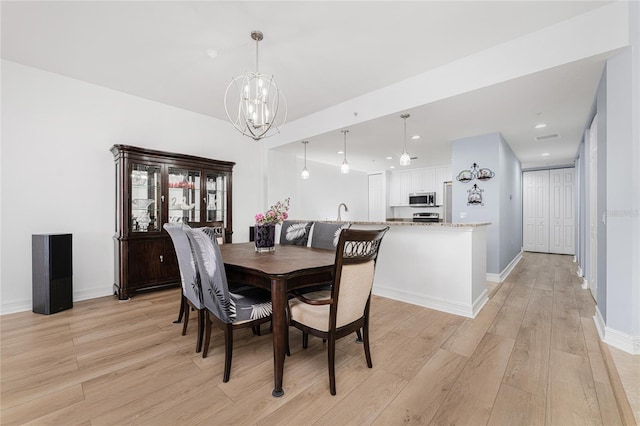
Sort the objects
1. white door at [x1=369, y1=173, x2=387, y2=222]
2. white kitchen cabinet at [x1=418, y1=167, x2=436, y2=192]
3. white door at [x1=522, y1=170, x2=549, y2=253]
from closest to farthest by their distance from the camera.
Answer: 1. white door at [x1=522, y1=170, x2=549, y2=253]
2. white kitchen cabinet at [x1=418, y1=167, x2=436, y2=192]
3. white door at [x1=369, y1=173, x2=387, y2=222]

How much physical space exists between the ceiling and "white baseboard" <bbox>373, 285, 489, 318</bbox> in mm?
2290

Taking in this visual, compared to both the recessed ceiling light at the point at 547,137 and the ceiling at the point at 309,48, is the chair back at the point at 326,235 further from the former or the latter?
the recessed ceiling light at the point at 547,137

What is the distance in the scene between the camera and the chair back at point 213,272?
1.69 m

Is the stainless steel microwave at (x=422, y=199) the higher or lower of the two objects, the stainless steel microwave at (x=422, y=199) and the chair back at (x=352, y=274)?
the higher

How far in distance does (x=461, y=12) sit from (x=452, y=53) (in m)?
0.59

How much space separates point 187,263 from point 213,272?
502mm

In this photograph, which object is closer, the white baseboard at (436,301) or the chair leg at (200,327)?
the chair leg at (200,327)

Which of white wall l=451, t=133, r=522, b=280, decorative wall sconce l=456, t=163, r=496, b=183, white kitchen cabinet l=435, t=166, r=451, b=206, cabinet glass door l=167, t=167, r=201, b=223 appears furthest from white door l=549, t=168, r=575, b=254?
cabinet glass door l=167, t=167, r=201, b=223

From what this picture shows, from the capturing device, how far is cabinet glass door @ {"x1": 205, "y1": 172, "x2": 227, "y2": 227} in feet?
14.1

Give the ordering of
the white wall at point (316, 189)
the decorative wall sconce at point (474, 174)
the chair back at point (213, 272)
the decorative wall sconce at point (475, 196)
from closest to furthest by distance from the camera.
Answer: the chair back at point (213, 272) < the decorative wall sconce at point (474, 174) < the decorative wall sconce at point (475, 196) < the white wall at point (316, 189)

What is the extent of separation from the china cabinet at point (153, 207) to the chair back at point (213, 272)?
226cm

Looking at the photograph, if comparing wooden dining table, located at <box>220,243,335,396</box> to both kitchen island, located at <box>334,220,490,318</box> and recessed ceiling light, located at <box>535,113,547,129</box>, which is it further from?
recessed ceiling light, located at <box>535,113,547,129</box>

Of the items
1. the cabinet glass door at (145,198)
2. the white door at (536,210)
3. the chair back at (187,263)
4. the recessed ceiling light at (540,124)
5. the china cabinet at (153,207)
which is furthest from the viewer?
the white door at (536,210)

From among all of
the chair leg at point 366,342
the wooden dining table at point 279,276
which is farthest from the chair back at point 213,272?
the chair leg at point 366,342
